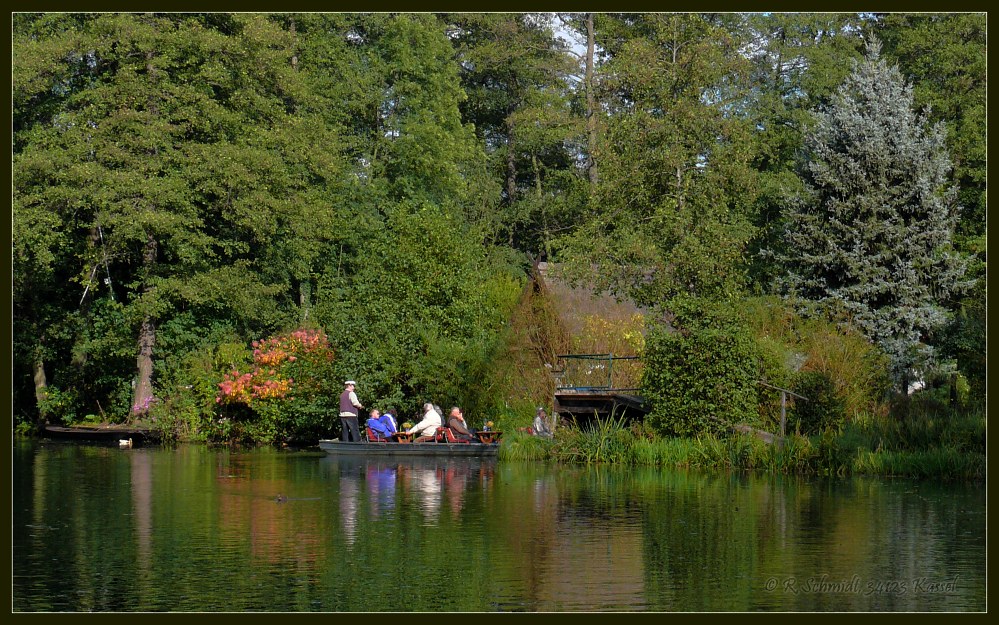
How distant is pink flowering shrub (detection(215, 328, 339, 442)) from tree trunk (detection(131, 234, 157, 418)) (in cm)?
282

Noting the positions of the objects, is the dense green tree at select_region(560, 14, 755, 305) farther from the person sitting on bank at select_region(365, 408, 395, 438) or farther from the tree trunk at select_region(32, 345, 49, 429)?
the tree trunk at select_region(32, 345, 49, 429)

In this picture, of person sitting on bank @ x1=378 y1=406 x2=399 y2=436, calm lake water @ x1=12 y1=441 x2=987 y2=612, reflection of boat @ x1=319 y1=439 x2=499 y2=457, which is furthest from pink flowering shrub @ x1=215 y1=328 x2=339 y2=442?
calm lake water @ x1=12 y1=441 x2=987 y2=612

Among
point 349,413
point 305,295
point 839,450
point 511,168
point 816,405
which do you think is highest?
point 511,168

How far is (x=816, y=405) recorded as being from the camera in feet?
106

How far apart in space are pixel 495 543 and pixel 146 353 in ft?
91.2

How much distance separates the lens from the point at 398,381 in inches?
1524

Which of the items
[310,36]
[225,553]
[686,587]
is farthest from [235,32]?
[686,587]

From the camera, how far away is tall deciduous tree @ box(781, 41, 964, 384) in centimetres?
4066

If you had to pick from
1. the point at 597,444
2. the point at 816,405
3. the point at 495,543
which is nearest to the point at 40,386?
the point at 597,444

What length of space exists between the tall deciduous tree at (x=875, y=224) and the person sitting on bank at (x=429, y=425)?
39.4ft

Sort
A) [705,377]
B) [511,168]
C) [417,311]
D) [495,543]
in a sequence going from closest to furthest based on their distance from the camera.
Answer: [495,543], [705,377], [417,311], [511,168]

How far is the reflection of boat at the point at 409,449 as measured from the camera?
3453 cm

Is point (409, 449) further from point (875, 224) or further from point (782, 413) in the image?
point (875, 224)

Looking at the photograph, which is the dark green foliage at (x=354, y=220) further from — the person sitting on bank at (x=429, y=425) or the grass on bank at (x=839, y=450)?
the person sitting on bank at (x=429, y=425)
